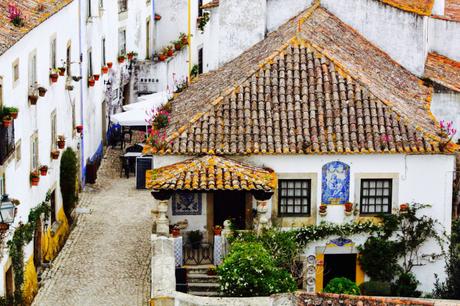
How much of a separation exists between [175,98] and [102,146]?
1203 cm

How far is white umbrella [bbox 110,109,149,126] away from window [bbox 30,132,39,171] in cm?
1395

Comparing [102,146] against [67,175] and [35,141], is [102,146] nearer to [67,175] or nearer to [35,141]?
[67,175]

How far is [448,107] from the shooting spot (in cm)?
5134

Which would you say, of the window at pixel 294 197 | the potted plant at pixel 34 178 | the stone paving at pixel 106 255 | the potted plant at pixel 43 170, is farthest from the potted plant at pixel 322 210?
the potted plant at pixel 43 170

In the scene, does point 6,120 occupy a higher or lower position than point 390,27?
lower

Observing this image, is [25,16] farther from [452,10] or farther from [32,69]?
[452,10]

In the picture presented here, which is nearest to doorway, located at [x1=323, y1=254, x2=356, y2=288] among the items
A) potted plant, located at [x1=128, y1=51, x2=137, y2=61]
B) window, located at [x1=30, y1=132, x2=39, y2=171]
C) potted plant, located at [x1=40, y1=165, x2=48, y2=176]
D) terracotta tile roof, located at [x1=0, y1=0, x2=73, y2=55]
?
potted plant, located at [x1=40, y1=165, x2=48, y2=176]

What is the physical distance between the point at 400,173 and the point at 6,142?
1230 cm

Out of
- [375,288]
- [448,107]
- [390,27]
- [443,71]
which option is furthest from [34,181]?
[443,71]

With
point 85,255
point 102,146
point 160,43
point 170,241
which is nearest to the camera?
point 170,241

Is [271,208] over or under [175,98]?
under

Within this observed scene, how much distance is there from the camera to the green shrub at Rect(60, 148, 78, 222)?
49.7 m

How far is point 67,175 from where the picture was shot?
4981 centimetres

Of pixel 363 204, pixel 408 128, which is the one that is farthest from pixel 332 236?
pixel 408 128
